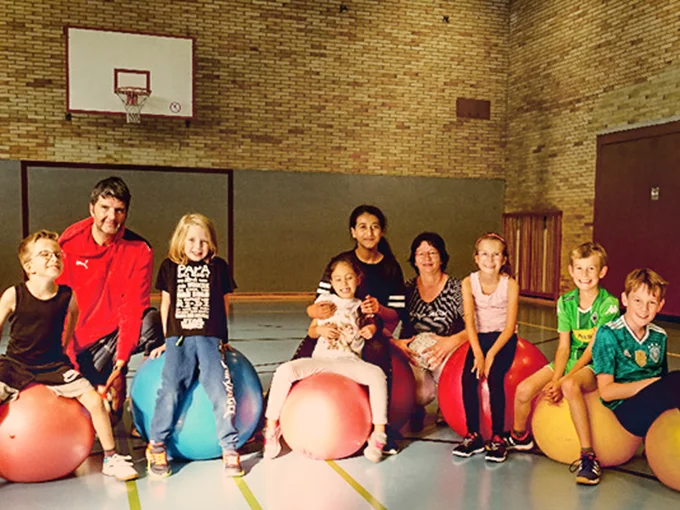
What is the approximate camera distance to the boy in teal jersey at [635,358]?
3355 millimetres

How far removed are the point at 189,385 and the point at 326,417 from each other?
797 millimetres

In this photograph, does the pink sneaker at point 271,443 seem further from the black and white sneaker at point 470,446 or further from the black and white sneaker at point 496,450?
the black and white sneaker at point 496,450

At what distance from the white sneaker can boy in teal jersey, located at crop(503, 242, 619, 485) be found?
221 centimetres

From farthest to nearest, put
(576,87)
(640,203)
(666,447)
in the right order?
(576,87)
(640,203)
(666,447)

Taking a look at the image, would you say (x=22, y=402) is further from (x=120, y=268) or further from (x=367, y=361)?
(x=367, y=361)

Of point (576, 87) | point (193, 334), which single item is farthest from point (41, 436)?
point (576, 87)

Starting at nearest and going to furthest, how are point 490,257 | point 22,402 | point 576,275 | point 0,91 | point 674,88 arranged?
1. point 22,402
2. point 576,275
3. point 490,257
4. point 674,88
5. point 0,91

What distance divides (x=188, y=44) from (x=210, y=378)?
9855 mm

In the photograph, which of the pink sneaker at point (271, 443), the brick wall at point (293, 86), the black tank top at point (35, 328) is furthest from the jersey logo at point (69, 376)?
the brick wall at point (293, 86)

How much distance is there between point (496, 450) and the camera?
12.3ft

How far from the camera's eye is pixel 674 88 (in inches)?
394

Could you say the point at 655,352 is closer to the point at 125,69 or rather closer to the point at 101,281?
the point at 101,281

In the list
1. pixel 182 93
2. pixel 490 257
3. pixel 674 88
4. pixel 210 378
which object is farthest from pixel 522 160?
pixel 210 378

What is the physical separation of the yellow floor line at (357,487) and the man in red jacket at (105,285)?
1502mm
